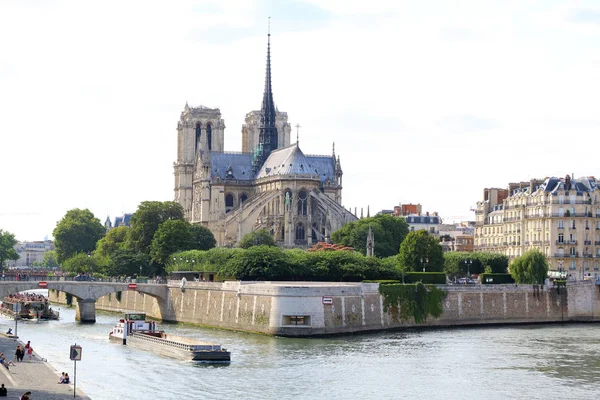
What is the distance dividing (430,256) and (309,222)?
4309 cm

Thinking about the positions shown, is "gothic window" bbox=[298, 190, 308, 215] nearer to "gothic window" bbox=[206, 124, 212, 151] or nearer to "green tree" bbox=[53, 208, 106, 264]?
"gothic window" bbox=[206, 124, 212, 151]

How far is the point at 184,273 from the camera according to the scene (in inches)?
4011

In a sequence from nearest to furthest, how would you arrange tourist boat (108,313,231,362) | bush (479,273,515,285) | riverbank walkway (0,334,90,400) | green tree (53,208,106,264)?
riverbank walkway (0,334,90,400) < tourist boat (108,313,231,362) < bush (479,273,515,285) < green tree (53,208,106,264)

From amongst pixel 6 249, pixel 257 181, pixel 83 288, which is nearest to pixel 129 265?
pixel 83 288

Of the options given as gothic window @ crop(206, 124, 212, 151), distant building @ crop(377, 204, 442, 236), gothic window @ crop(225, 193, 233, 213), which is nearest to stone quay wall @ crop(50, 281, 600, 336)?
gothic window @ crop(225, 193, 233, 213)

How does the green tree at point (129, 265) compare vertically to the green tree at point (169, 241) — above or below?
below

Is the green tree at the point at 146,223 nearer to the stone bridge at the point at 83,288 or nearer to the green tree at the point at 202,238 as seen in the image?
the green tree at the point at 202,238

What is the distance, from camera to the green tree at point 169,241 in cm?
10831

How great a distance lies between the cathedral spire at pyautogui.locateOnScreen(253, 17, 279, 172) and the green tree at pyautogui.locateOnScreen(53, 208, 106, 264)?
22.3 m

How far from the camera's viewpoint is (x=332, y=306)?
7225cm

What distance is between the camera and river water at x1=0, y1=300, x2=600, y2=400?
48.2 m

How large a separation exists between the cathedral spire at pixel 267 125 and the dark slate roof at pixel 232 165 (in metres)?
1.18

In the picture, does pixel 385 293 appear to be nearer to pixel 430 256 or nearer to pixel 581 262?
pixel 430 256

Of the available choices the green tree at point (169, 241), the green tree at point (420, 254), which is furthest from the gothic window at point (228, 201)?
the green tree at point (420, 254)
